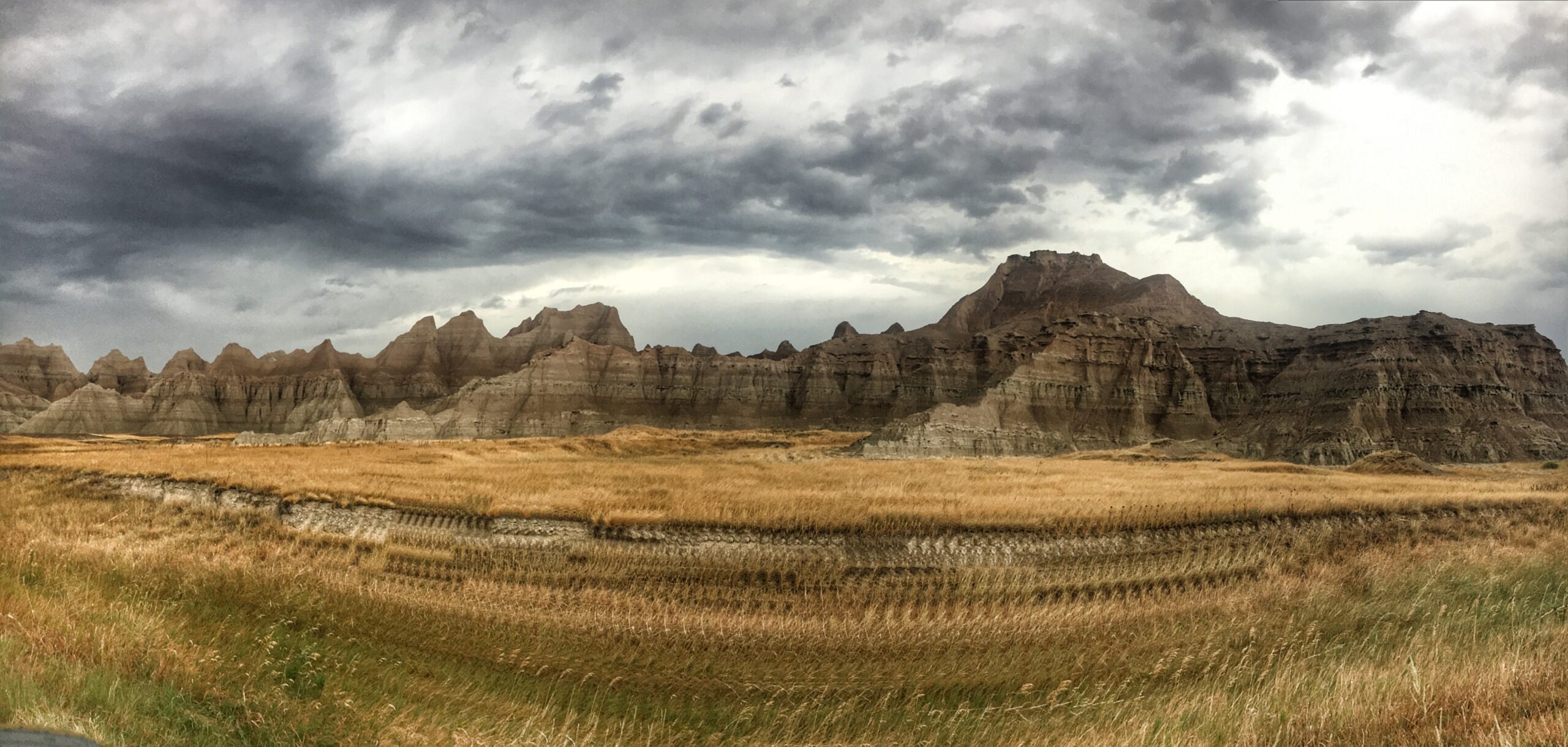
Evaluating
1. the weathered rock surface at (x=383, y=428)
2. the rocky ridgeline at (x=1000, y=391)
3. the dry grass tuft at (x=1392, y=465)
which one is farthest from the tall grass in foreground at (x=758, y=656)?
the weathered rock surface at (x=383, y=428)

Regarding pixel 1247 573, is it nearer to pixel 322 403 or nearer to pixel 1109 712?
pixel 1109 712

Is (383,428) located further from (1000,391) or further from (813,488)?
(813,488)

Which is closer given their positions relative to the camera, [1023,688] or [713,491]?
[1023,688]

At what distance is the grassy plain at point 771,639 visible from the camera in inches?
298

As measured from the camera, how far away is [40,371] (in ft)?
605

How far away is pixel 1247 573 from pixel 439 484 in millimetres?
22283

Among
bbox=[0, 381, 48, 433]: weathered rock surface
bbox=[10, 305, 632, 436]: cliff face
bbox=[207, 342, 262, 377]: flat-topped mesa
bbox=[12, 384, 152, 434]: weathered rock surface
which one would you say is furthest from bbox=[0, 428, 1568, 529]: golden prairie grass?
bbox=[207, 342, 262, 377]: flat-topped mesa

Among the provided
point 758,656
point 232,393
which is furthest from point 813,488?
point 232,393

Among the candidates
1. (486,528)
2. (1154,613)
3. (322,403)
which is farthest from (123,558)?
(322,403)

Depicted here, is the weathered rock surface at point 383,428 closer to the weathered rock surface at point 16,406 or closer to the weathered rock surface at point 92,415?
the weathered rock surface at point 92,415

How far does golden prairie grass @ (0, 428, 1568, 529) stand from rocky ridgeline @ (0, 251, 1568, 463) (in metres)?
55.1

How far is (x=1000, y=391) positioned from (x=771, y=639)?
115m

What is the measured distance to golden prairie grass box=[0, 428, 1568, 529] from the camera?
21078mm

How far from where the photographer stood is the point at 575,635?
12.2 metres
